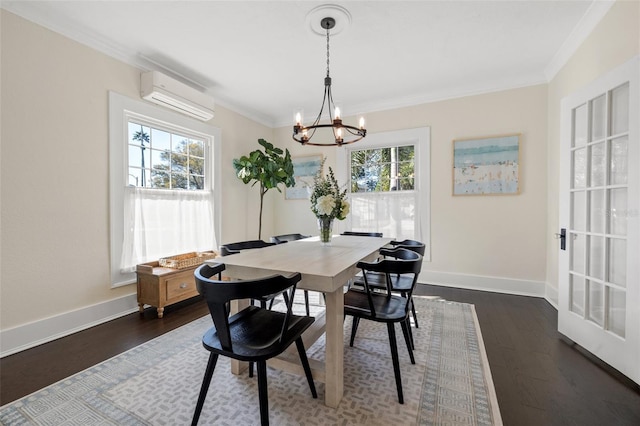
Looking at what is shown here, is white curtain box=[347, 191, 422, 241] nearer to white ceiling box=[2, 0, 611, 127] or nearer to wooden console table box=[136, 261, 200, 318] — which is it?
white ceiling box=[2, 0, 611, 127]

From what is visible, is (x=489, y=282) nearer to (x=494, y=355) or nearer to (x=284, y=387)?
(x=494, y=355)

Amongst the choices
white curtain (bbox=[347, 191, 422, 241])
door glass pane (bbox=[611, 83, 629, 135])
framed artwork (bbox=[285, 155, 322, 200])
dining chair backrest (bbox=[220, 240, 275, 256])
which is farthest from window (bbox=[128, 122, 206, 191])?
door glass pane (bbox=[611, 83, 629, 135])

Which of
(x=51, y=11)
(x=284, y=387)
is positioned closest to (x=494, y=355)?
(x=284, y=387)

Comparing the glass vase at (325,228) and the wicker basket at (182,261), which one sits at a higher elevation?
the glass vase at (325,228)

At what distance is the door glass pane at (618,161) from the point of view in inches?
74.6

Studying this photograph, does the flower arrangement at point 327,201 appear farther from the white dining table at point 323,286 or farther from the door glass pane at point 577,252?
the door glass pane at point 577,252

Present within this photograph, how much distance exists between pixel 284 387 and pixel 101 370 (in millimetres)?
1310

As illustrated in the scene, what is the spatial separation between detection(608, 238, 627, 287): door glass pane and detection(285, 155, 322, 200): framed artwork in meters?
3.76

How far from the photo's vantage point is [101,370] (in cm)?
191

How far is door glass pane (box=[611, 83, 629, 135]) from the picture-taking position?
74.2 inches

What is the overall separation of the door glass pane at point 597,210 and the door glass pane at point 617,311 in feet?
1.47

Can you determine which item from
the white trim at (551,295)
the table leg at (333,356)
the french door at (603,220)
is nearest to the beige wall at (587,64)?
the white trim at (551,295)

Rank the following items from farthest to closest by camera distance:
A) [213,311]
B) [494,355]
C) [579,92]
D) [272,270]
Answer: [579,92] → [494,355] → [272,270] → [213,311]

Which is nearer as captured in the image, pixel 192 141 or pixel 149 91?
pixel 149 91
